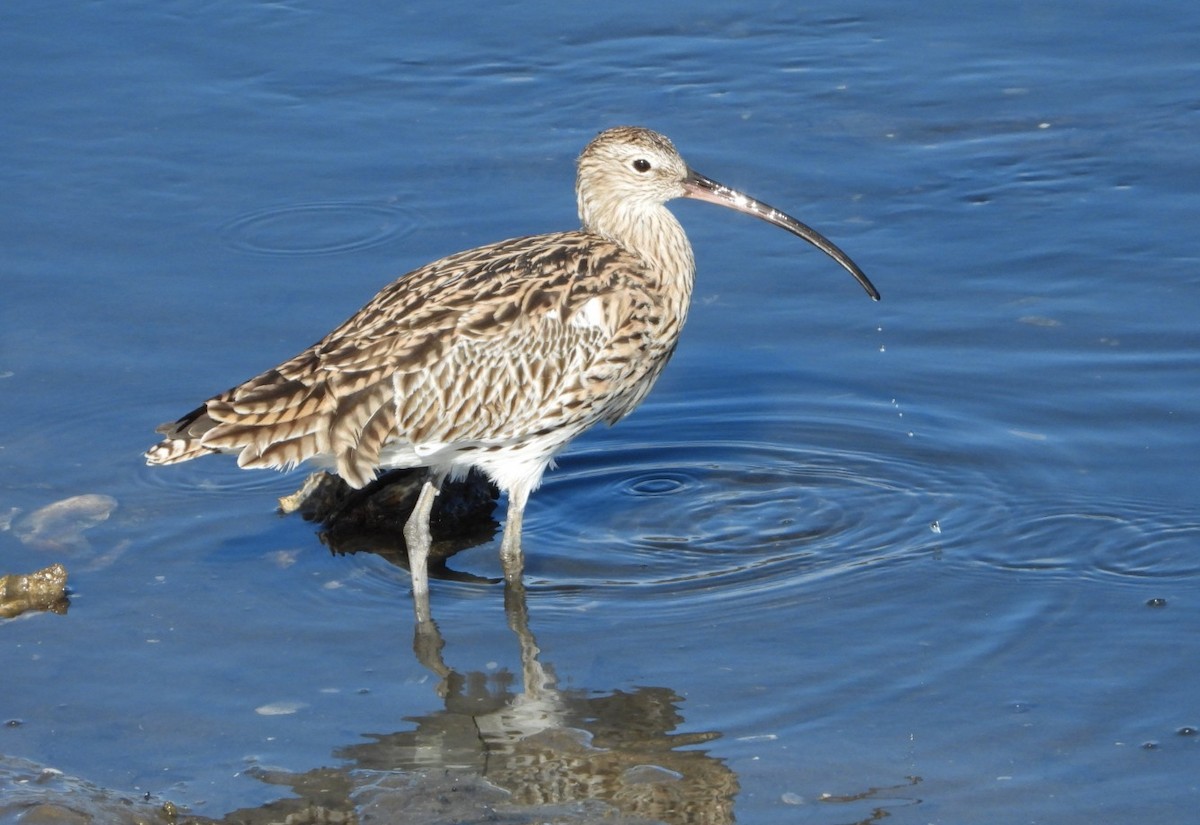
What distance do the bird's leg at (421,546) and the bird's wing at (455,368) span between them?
0.33m

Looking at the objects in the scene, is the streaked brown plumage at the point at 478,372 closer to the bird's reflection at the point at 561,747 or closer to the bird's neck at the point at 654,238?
the bird's neck at the point at 654,238

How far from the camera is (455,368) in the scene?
8.69 metres

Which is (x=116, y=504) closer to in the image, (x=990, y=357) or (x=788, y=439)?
(x=788, y=439)

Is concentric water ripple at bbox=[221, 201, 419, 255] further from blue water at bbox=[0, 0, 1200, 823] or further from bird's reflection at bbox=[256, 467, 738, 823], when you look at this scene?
bird's reflection at bbox=[256, 467, 738, 823]

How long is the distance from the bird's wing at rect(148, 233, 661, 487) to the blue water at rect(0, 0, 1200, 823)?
75cm

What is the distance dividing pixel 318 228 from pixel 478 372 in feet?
11.8

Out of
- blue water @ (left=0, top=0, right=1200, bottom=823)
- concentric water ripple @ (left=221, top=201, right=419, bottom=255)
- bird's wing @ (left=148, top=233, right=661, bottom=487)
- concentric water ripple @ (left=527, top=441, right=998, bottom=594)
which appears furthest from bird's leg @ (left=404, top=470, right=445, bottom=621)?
concentric water ripple @ (left=221, top=201, right=419, bottom=255)

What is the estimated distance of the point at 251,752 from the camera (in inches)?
292

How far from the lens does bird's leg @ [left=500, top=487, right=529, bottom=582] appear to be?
8836 mm

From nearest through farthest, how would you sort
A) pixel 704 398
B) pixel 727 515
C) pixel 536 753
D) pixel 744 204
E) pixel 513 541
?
1. pixel 536 753
2. pixel 513 541
3. pixel 727 515
4. pixel 744 204
5. pixel 704 398

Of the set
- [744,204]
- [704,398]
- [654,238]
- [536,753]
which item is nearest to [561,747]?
[536,753]

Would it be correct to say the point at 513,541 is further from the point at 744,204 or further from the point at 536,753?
the point at 744,204

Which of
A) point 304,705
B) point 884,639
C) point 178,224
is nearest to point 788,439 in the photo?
point 884,639

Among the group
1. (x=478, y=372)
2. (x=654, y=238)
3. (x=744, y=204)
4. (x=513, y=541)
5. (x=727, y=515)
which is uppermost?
(x=744, y=204)
